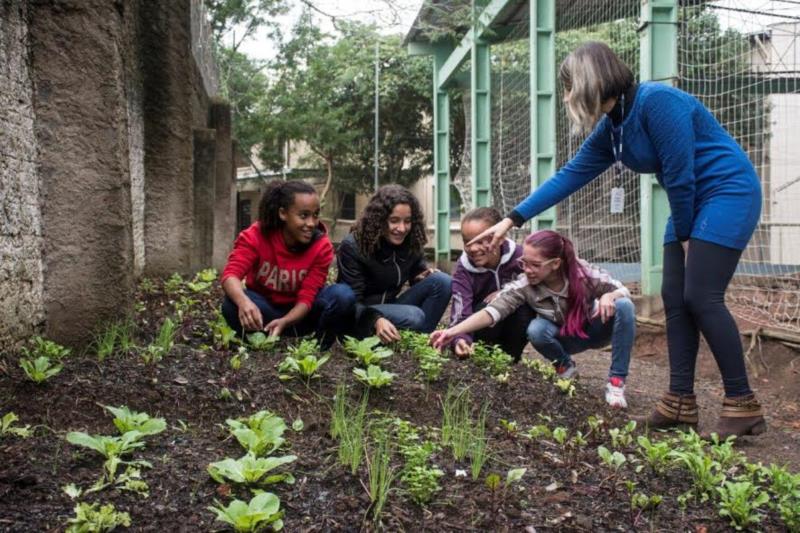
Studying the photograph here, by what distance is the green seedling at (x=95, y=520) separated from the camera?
179 centimetres

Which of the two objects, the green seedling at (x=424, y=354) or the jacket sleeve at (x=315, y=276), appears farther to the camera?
the jacket sleeve at (x=315, y=276)

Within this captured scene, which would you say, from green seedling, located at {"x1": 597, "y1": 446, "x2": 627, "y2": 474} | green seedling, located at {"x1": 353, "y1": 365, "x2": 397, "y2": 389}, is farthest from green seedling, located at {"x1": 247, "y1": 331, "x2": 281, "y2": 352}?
green seedling, located at {"x1": 597, "y1": 446, "x2": 627, "y2": 474}

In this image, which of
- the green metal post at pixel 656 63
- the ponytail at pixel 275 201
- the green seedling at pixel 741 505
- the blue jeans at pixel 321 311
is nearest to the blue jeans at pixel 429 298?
the blue jeans at pixel 321 311

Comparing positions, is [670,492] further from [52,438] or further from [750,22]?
[750,22]

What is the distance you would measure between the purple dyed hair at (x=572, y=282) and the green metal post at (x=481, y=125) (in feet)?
20.8

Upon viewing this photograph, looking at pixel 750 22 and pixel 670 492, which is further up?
pixel 750 22

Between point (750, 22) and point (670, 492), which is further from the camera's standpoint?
point (750, 22)

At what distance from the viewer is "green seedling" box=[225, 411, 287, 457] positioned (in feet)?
7.43

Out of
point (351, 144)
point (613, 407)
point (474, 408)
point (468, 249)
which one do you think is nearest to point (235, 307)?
point (468, 249)

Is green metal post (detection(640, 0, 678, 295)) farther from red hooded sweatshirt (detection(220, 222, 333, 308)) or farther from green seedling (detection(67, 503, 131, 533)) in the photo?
green seedling (detection(67, 503, 131, 533))

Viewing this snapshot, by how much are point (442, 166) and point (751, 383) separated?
9.21 meters

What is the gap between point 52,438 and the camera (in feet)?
7.73

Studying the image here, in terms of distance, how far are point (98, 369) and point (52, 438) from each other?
0.65 meters

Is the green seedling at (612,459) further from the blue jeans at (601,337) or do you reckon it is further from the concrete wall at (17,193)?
the concrete wall at (17,193)
